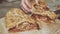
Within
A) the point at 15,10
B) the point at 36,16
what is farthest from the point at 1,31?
the point at 36,16

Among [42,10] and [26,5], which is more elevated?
[26,5]

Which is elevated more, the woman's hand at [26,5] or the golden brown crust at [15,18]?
the woman's hand at [26,5]

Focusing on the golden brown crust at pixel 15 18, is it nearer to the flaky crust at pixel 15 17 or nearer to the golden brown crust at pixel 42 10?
the flaky crust at pixel 15 17

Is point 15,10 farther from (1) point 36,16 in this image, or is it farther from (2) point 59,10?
(2) point 59,10

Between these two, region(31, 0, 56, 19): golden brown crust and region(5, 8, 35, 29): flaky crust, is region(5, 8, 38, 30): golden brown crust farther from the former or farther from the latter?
region(31, 0, 56, 19): golden brown crust

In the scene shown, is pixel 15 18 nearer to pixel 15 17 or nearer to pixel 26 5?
pixel 15 17

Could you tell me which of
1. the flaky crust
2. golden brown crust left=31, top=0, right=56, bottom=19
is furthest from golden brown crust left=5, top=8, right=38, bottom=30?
golden brown crust left=31, top=0, right=56, bottom=19

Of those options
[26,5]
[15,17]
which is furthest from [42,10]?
[15,17]

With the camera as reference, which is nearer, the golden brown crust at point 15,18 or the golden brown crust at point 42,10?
the golden brown crust at point 15,18

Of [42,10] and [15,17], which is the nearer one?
[15,17]

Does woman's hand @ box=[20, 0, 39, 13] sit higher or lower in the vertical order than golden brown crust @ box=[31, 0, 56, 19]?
higher

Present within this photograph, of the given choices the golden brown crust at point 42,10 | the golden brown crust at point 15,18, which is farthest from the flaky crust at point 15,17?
the golden brown crust at point 42,10
